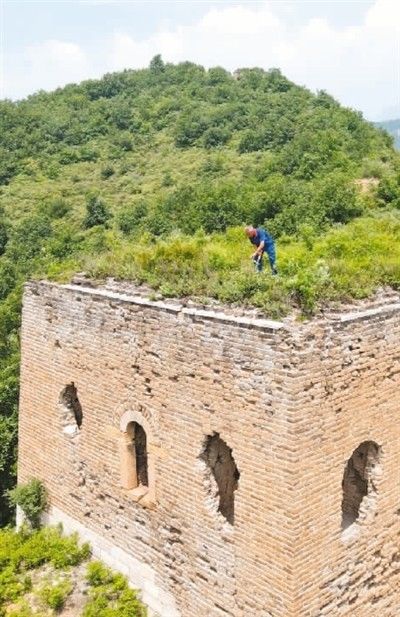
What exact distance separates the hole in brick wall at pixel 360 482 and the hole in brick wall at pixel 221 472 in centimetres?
146

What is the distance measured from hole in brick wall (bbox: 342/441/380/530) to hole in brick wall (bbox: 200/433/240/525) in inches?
57.6

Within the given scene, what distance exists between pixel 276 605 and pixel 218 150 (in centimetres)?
3483

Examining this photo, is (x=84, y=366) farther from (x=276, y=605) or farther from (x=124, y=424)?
(x=276, y=605)

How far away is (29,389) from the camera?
10367 millimetres

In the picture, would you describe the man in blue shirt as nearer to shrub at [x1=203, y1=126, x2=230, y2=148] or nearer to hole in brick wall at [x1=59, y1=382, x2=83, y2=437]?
hole in brick wall at [x1=59, y1=382, x2=83, y2=437]

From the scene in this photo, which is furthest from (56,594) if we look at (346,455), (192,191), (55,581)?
(192,191)

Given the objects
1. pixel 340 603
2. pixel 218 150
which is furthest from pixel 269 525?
pixel 218 150

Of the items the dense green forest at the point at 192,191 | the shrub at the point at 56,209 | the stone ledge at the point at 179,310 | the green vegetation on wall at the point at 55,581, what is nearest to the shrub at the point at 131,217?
the dense green forest at the point at 192,191

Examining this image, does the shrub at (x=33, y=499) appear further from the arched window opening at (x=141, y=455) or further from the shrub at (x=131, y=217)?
the shrub at (x=131, y=217)

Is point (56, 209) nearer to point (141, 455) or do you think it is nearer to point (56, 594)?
point (141, 455)

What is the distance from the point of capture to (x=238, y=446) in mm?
7012

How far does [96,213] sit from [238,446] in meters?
27.8

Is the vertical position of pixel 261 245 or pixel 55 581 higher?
pixel 261 245

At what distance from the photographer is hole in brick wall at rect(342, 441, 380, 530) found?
7.59 m
